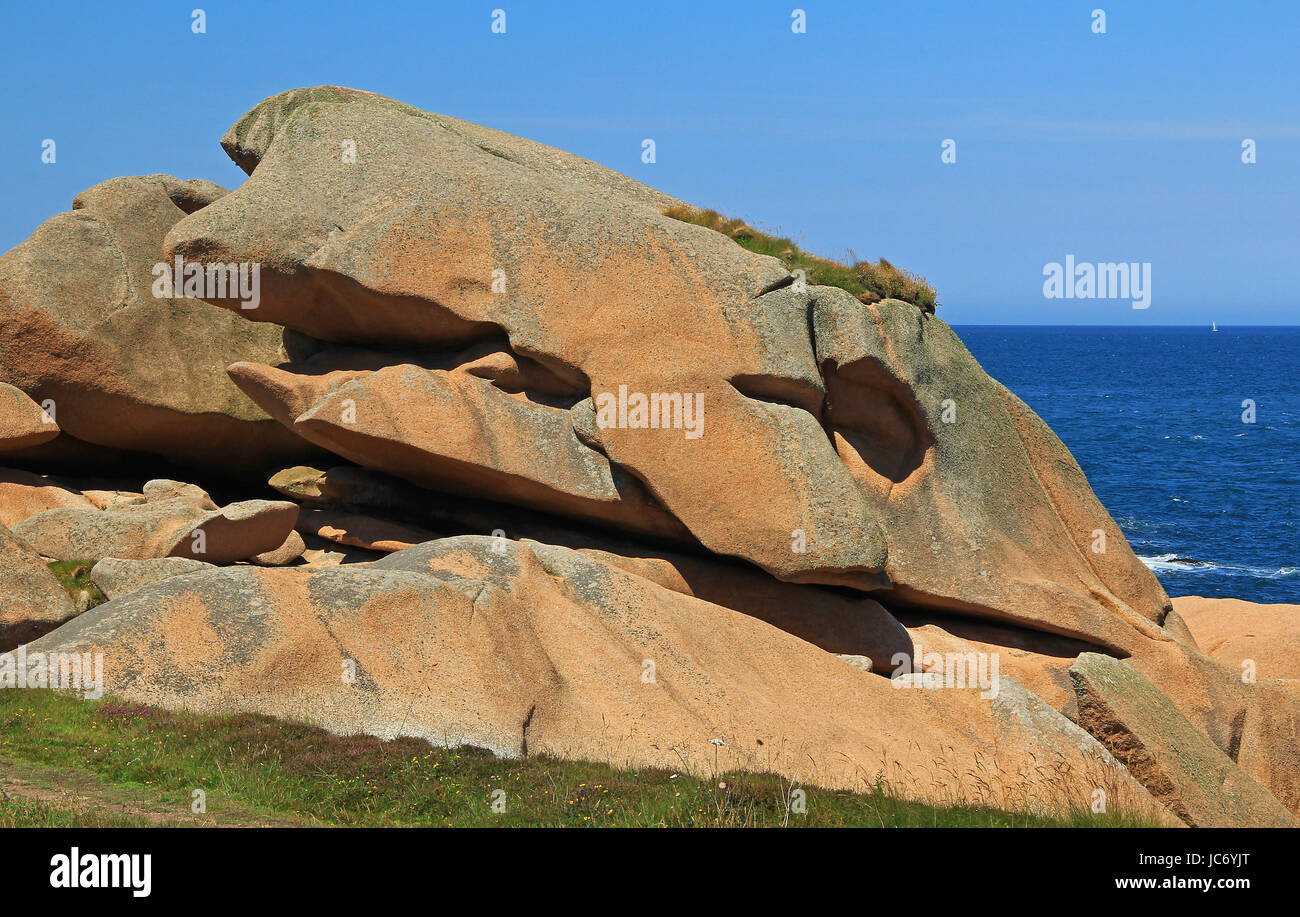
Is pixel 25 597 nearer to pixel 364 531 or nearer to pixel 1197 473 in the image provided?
pixel 364 531

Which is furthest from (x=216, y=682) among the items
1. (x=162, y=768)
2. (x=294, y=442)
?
(x=294, y=442)

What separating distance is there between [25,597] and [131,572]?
180 centimetres

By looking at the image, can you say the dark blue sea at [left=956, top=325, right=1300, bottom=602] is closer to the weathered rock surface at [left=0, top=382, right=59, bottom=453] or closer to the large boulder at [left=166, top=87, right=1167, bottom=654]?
the large boulder at [left=166, top=87, right=1167, bottom=654]

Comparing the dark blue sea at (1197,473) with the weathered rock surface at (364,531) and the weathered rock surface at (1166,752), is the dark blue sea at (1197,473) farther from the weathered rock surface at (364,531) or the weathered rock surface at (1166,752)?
the weathered rock surface at (364,531)

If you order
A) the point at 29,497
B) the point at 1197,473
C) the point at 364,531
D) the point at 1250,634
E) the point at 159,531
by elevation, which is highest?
the point at 29,497

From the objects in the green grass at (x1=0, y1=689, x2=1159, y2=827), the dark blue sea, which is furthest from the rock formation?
the dark blue sea

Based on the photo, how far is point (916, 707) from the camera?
20406 mm

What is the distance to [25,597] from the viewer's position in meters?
18.4

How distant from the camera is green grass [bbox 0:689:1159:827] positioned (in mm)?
12141

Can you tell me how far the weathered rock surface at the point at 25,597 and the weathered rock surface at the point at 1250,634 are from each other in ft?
80.9

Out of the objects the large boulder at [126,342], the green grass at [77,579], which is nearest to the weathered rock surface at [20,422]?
the large boulder at [126,342]

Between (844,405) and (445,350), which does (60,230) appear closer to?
(445,350)

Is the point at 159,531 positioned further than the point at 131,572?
Yes

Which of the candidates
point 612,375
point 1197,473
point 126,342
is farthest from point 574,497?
point 1197,473
